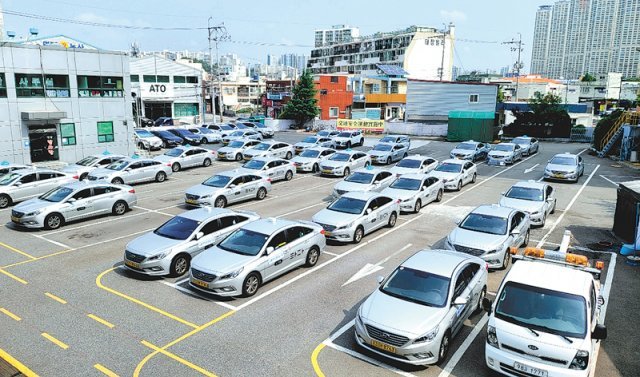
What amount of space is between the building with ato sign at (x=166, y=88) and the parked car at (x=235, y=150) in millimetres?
34130

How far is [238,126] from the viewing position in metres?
52.7

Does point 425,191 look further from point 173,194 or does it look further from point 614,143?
point 614,143

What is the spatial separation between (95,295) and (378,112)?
5457 centimetres

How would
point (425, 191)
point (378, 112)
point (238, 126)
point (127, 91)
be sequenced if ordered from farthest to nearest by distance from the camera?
point (378, 112) → point (238, 126) → point (127, 91) → point (425, 191)

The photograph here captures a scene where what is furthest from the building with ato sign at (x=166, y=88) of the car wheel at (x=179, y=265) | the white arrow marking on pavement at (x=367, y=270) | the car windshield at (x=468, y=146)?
the white arrow marking on pavement at (x=367, y=270)

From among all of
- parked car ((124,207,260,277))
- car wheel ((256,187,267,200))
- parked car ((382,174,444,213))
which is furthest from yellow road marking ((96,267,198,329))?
parked car ((382,174,444,213))

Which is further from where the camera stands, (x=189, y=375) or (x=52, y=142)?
(x=52, y=142)

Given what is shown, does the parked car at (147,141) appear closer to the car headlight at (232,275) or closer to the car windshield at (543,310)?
the car headlight at (232,275)

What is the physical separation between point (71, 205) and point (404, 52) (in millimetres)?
100180

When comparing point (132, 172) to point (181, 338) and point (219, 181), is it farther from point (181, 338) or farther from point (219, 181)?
point (181, 338)

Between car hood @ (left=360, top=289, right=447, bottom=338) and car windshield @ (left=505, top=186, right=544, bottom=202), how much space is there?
38.2 ft

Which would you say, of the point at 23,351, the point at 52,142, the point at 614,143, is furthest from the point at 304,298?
the point at 614,143

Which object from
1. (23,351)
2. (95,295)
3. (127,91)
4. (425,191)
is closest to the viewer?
(23,351)

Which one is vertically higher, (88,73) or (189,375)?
(88,73)
